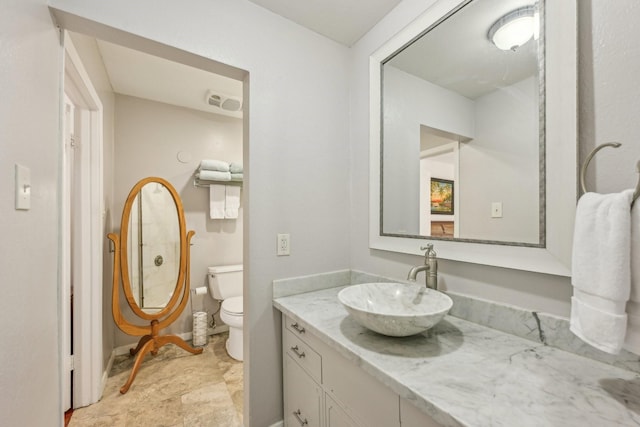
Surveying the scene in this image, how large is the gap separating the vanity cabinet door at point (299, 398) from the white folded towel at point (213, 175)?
5.90 ft

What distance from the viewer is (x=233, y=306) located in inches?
88.8

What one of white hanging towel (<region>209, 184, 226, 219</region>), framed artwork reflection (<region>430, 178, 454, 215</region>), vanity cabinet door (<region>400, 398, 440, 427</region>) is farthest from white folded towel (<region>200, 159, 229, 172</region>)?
vanity cabinet door (<region>400, 398, 440, 427</region>)

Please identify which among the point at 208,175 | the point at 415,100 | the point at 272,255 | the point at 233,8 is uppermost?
the point at 233,8

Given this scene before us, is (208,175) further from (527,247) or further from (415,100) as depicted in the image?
(527,247)

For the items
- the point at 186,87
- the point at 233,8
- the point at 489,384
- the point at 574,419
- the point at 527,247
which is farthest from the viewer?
the point at 186,87

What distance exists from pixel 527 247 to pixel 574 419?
51 centimetres

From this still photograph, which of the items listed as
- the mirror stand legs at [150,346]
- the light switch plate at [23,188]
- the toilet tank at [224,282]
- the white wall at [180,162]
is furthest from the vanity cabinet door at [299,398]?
the white wall at [180,162]

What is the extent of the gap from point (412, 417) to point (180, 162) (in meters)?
2.70

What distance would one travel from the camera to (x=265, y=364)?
4.41ft

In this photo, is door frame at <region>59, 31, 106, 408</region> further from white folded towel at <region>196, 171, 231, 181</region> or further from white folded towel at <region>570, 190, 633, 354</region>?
white folded towel at <region>570, 190, 633, 354</region>

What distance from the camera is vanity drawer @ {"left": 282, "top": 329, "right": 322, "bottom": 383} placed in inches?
41.1

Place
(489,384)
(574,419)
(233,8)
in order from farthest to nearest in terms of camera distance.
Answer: (233,8), (489,384), (574,419)

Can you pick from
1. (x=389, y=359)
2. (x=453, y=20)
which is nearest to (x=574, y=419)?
(x=389, y=359)

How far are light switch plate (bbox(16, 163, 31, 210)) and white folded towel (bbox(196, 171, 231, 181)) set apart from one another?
1.69m
